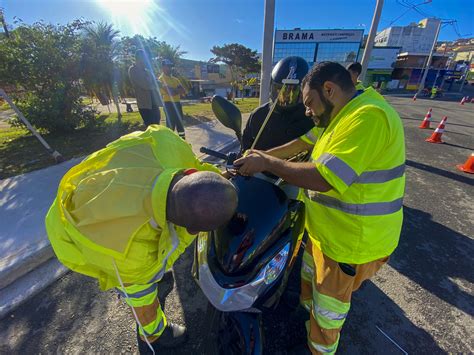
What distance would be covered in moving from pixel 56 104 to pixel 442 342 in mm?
8736

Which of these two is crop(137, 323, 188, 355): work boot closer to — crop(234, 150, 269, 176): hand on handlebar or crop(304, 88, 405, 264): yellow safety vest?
crop(304, 88, 405, 264): yellow safety vest

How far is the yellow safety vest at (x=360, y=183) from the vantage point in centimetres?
110

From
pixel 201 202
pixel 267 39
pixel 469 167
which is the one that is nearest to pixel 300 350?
pixel 201 202

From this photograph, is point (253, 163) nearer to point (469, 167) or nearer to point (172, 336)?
point (172, 336)

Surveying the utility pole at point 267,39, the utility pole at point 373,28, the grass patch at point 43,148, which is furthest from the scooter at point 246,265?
the utility pole at point 373,28

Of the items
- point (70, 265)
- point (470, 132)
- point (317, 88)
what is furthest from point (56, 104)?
point (470, 132)

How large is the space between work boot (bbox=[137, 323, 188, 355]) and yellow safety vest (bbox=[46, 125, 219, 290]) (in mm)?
673

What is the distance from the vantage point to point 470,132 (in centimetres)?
898

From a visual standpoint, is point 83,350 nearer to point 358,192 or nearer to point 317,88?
point 358,192

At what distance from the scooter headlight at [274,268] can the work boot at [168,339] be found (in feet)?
3.40

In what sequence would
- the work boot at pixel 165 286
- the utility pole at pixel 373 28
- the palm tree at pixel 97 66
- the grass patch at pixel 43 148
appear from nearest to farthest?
the work boot at pixel 165 286 → the grass patch at pixel 43 148 → the utility pole at pixel 373 28 → the palm tree at pixel 97 66

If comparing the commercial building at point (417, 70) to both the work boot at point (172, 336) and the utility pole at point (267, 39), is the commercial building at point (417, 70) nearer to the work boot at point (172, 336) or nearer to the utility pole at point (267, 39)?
the utility pole at point (267, 39)

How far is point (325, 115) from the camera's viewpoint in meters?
1.36

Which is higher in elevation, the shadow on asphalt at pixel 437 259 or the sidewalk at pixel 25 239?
the sidewalk at pixel 25 239
